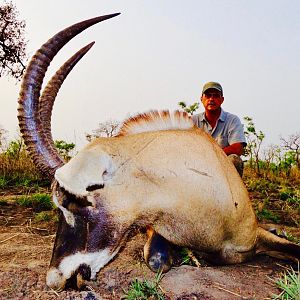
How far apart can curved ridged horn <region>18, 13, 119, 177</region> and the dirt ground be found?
80cm

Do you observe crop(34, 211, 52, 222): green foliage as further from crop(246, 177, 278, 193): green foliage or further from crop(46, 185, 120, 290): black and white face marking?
crop(246, 177, 278, 193): green foliage

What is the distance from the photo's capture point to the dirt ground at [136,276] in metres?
2.88

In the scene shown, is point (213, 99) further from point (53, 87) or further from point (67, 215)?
point (67, 215)

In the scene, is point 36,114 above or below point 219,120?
above

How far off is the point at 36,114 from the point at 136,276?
1.41 m

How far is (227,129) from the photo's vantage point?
5.68 meters

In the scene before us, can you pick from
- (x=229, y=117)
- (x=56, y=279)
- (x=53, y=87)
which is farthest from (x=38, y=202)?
(x=56, y=279)

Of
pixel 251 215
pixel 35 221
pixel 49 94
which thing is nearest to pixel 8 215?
pixel 35 221

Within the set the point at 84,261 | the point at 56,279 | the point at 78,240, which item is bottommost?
the point at 56,279

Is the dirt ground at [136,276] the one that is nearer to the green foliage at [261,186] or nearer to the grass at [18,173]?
the grass at [18,173]

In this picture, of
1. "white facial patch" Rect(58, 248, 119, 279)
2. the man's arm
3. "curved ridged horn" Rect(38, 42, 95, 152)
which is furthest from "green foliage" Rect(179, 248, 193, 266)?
the man's arm

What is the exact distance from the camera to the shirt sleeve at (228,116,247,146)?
550 centimetres

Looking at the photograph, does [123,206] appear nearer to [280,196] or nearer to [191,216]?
[191,216]

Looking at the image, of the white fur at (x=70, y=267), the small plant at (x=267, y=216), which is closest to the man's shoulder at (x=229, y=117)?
the small plant at (x=267, y=216)
